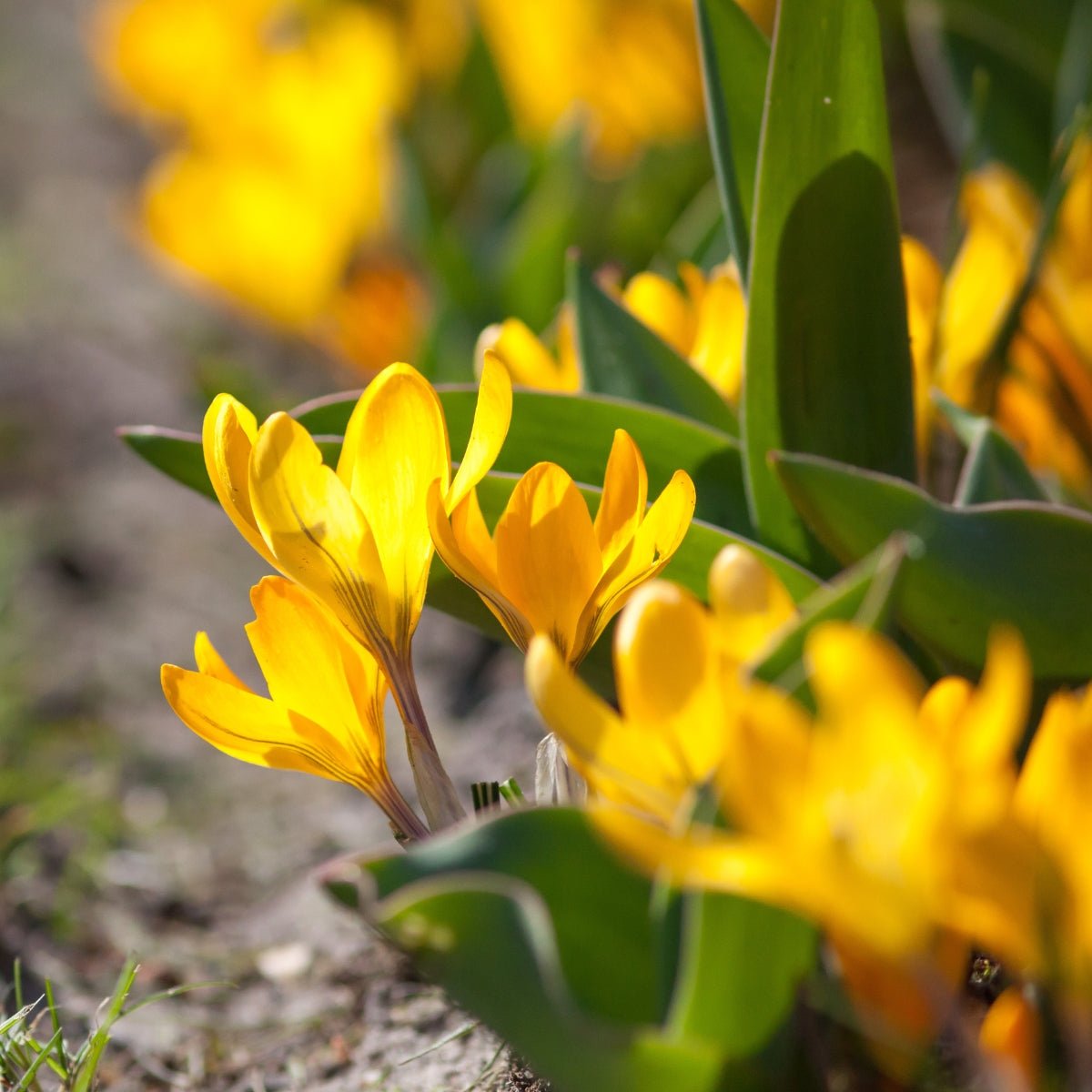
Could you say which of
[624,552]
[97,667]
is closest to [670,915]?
[624,552]

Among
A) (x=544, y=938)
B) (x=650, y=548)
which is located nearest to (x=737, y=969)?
(x=544, y=938)

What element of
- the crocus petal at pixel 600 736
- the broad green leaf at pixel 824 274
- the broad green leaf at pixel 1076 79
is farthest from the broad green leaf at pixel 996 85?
the crocus petal at pixel 600 736

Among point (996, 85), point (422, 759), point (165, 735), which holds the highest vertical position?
point (996, 85)

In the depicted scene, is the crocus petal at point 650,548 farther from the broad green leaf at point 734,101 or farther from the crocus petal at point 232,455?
the broad green leaf at point 734,101

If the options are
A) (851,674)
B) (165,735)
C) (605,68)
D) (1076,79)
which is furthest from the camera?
(605,68)

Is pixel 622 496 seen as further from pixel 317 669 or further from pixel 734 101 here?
pixel 734 101

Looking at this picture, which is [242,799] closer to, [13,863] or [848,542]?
[13,863]
